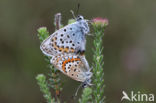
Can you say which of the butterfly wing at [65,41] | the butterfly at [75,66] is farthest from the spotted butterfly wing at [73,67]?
the butterfly wing at [65,41]

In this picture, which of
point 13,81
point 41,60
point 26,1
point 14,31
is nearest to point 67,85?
point 41,60

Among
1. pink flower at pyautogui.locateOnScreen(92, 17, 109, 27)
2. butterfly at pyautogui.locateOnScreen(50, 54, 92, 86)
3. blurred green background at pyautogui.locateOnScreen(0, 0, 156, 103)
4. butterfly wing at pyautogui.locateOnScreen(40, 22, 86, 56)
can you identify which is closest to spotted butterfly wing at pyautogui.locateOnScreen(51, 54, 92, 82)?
butterfly at pyautogui.locateOnScreen(50, 54, 92, 86)

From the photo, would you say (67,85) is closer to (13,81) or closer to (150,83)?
(13,81)

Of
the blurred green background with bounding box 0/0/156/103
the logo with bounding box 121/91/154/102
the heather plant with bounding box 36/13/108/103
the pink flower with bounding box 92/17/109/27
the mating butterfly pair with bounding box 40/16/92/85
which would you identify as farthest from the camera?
the blurred green background with bounding box 0/0/156/103

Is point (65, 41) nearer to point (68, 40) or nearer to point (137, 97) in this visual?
point (68, 40)

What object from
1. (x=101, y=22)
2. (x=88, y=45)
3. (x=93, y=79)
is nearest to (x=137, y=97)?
(x=93, y=79)

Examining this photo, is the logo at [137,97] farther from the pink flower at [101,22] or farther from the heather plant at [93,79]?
the pink flower at [101,22]

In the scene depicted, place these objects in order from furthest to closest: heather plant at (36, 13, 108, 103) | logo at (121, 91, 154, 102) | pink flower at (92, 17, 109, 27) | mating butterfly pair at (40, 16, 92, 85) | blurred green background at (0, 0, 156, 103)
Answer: blurred green background at (0, 0, 156, 103) → logo at (121, 91, 154, 102) → pink flower at (92, 17, 109, 27) → mating butterfly pair at (40, 16, 92, 85) → heather plant at (36, 13, 108, 103)

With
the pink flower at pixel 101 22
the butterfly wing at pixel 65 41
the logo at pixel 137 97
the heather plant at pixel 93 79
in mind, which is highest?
the pink flower at pixel 101 22

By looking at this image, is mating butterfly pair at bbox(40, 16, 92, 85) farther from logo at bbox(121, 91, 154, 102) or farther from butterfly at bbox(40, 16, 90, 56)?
logo at bbox(121, 91, 154, 102)
